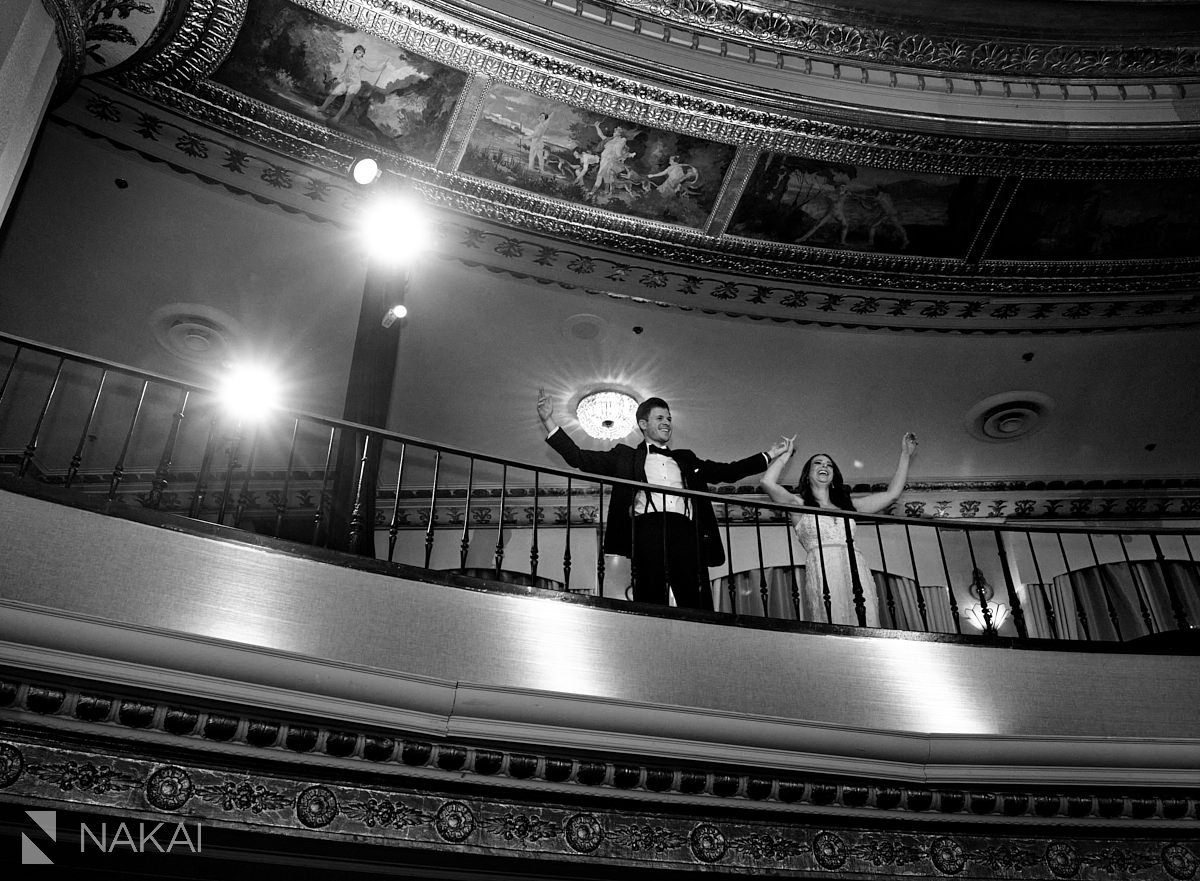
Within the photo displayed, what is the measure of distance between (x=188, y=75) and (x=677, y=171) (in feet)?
11.3

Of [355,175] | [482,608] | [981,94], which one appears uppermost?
[981,94]

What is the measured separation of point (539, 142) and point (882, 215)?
2.74 m

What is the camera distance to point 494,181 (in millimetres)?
7832

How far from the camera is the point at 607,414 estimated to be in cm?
864

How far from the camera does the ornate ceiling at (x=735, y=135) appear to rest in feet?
23.1

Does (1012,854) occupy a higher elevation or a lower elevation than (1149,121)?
lower

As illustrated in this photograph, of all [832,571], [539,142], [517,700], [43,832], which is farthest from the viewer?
[539,142]

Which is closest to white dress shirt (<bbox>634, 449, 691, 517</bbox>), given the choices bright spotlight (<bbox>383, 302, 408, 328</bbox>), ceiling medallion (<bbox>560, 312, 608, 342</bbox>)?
bright spotlight (<bbox>383, 302, 408, 328</bbox>)

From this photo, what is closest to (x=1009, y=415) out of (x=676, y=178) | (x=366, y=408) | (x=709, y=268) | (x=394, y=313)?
(x=709, y=268)

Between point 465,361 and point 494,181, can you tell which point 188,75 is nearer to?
point 494,181

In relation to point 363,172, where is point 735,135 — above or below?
above

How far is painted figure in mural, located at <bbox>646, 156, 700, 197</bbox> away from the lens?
25.7 ft

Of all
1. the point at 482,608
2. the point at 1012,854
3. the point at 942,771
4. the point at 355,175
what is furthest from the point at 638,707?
the point at 355,175

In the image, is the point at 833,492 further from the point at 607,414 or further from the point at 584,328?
the point at 584,328
